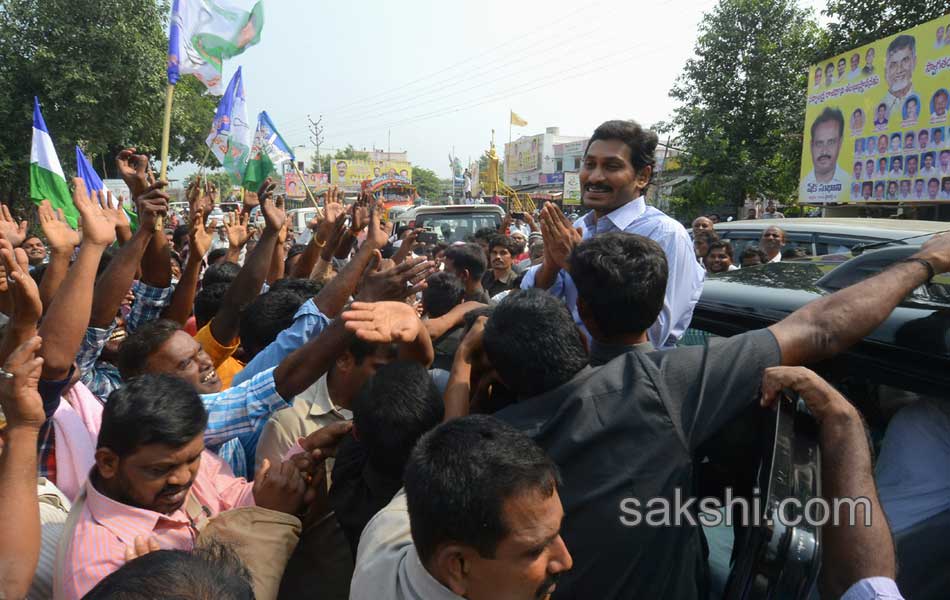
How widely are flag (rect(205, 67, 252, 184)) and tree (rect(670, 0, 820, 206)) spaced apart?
14.5 metres

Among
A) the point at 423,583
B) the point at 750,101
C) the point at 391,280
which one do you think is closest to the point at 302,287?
the point at 391,280

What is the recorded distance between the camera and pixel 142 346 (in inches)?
91.2

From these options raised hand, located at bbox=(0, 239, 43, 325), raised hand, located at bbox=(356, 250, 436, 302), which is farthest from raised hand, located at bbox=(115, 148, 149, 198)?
raised hand, located at bbox=(356, 250, 436, 302)

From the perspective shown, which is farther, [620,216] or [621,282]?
[620,216]

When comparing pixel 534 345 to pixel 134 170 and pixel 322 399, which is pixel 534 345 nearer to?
pixel 322 399

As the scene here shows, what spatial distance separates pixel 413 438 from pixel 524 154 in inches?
2505

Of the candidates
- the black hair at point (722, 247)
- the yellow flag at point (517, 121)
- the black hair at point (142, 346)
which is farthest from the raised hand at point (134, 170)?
the yellow flag at point (517, 121)

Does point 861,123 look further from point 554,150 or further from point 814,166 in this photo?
point 554,150

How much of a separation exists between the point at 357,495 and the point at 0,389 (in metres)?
0.89

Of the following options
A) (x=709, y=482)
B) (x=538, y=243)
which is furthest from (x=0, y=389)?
(x=538, y=243)

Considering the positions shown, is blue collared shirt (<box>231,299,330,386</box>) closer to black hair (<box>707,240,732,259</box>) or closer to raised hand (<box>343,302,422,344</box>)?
raised hand (<box>343,302,422,344</box>)

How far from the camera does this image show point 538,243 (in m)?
7.01

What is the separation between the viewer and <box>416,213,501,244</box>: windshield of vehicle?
9930mm

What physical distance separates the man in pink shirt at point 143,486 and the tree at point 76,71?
1522cm
